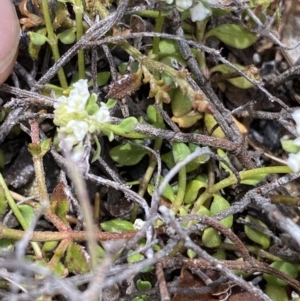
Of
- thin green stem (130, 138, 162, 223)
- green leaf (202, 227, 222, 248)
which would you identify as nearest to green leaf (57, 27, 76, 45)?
thin green stem (130, 138, 162, 223)

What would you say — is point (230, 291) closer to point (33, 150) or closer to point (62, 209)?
point (62, 209)

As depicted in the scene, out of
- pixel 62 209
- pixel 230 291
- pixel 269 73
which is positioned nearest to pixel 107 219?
pixel 62 209

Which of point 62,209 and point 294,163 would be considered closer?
point 294,163

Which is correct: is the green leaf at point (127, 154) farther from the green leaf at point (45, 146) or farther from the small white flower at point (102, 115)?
the small white flower at point (102, 115)

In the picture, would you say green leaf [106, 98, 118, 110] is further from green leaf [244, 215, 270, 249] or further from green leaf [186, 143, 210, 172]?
green leaf [244, 215, 270, 249]

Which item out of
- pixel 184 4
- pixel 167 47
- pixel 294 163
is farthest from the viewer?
pixel 167 47

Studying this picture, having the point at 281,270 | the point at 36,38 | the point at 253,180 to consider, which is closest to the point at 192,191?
the point at 253,180

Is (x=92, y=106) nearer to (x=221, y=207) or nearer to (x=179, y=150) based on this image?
(x=179, y=150)
